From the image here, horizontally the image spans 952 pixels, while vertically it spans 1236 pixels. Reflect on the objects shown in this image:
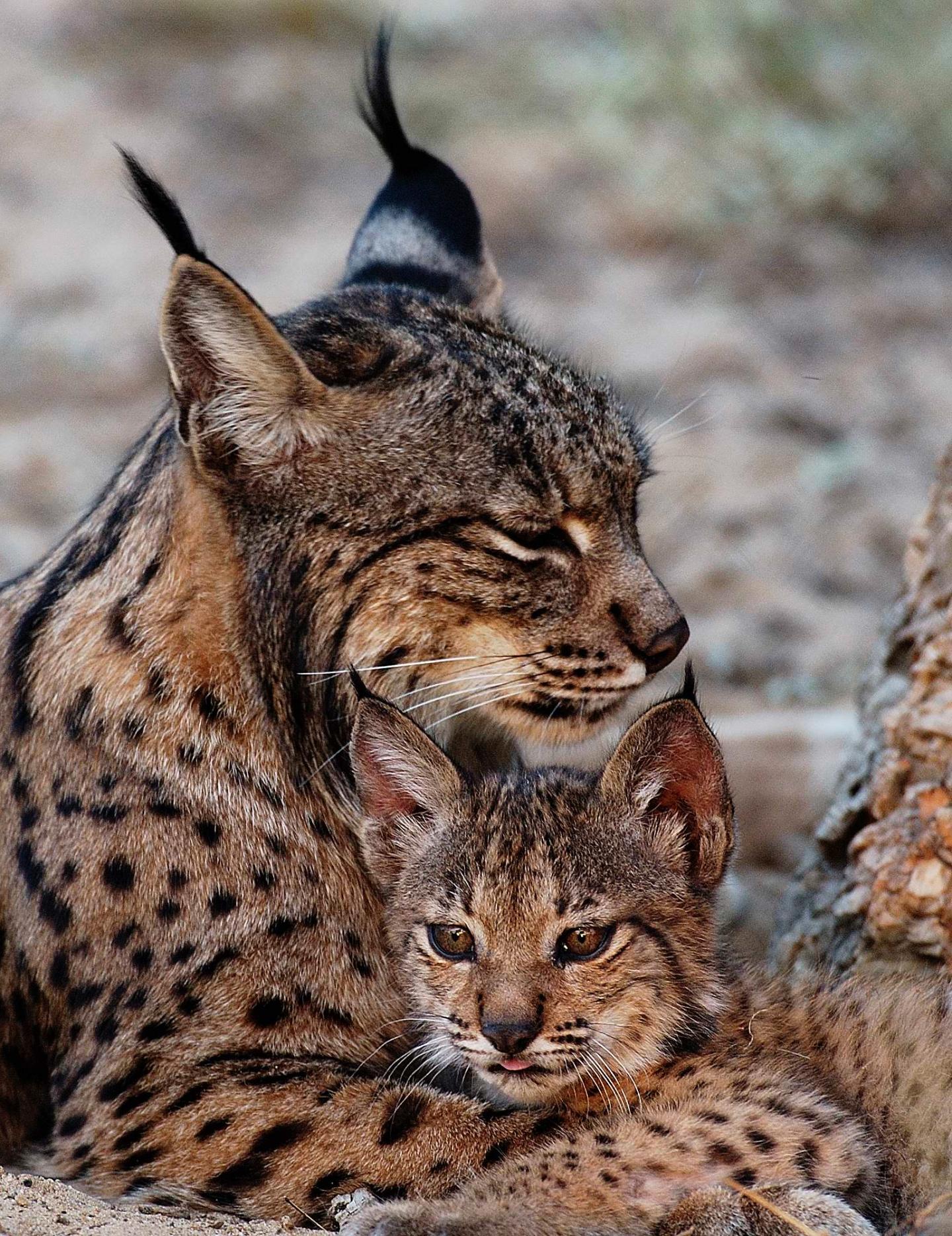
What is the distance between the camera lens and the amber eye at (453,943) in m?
3.95

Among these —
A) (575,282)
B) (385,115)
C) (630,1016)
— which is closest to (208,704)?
(630,1016)

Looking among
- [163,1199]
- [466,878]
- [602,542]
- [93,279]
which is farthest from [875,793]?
[93,279]

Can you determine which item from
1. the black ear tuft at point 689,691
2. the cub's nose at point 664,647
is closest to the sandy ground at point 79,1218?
the black ear tuft at point 689,691

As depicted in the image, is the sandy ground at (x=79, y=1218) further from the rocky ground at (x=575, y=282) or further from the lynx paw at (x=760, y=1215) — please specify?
the rocky ground at (x=575, y=282)

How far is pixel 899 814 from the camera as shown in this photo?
4.74 m

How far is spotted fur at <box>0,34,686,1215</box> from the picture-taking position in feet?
13.3

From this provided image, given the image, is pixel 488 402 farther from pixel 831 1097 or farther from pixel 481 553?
pixel 831 1097

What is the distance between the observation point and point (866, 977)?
4.41 metres

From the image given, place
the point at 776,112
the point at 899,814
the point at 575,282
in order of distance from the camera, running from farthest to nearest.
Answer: the point at 776,112 < the point at 575,282 < the point at 899,814

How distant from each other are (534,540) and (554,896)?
0.94 m

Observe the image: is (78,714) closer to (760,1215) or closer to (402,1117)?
(402,1117)

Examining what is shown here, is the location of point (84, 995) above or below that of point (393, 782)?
below

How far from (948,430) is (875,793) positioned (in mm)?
5061

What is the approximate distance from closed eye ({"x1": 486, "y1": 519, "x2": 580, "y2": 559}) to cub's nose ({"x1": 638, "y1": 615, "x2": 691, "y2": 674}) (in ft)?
0.98
